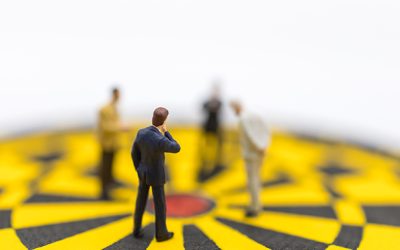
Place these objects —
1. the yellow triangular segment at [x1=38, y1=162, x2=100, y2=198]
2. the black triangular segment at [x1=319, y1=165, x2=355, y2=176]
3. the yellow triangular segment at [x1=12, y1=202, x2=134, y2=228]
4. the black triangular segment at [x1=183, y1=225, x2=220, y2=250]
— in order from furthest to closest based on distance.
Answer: the black triangular segment at [x1=319, y1=165, x2=355, y2=176] < the yellow triangular segment at [x1=38, y1=162, x2=100, y2=198] < the yellow triangular segment at [x1=12, y1=202, x2=134, y2=228] < the black triangular segment at [x1=183, y1=225, x2=220, y2=250]

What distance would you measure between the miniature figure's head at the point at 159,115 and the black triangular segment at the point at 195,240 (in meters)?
1.15

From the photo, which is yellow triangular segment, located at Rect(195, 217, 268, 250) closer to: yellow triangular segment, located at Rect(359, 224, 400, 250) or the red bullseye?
the red bullseye

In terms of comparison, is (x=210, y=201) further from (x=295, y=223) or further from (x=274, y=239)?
(x=274, y=239)

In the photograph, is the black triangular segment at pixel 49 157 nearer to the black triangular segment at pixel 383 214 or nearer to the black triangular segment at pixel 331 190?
the black triangular segment at pixel 331 190

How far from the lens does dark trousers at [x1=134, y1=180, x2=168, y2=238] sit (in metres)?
4.13

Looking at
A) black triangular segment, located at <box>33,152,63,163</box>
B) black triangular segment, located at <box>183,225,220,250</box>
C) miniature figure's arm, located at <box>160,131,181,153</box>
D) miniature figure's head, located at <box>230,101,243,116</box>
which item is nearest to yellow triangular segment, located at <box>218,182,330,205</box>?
black triangular segment, located at <box>183,225,220,250</box>

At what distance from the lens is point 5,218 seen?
15.7 ft

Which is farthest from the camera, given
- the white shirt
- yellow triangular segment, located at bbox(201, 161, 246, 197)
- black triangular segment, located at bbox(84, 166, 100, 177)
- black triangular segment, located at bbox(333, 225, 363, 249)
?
black triangular segment, located at bbox(84, 166, 100, 177)

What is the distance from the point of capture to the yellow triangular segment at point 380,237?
4.33 m

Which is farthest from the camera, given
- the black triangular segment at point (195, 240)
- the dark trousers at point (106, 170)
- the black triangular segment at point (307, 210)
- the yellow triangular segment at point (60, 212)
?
the dark trousers at point (106, 170)

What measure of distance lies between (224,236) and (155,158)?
43.3 inches

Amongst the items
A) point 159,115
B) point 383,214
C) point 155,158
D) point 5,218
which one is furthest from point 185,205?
point 383,214

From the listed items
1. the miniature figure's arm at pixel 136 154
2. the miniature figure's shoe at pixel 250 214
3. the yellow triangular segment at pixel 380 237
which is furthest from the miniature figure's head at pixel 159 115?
the yellow triangular segment at pixel 380 237

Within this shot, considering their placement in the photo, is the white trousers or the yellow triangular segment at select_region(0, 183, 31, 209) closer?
the white trousers
